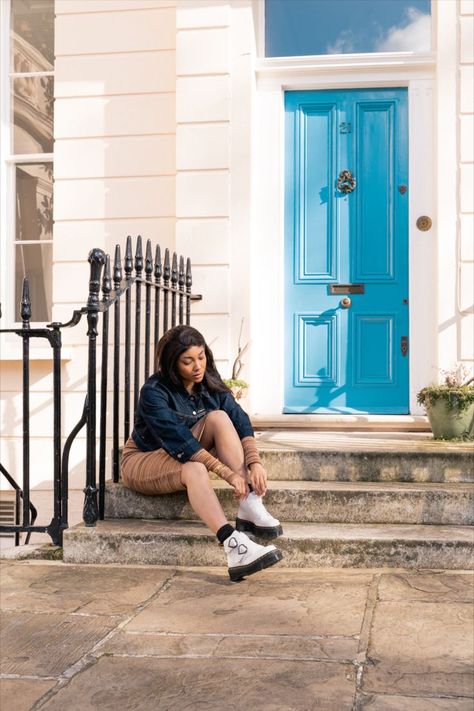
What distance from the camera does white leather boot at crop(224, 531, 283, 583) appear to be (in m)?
3.44

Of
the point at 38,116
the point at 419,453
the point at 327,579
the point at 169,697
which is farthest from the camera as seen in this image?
the point at 38,116

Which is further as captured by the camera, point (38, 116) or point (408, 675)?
point (38, 116)

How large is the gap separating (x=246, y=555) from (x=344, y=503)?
805mm

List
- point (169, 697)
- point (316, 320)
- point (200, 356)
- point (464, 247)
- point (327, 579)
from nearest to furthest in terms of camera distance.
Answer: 1. point (169, 697)
2. point (327, 579)
3. point (200, 356)
4. point (464, 247)
5. point (316, 320)

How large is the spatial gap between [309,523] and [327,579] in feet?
1.82

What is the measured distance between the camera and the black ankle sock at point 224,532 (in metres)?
3.51

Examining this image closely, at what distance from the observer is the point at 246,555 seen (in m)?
3.45

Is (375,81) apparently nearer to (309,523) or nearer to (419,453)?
(419,453)

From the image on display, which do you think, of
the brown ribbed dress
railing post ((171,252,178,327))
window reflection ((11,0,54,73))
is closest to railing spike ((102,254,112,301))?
the brown ribbed dress

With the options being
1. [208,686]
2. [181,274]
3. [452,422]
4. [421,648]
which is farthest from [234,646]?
[181,274]

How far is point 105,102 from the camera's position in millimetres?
6246

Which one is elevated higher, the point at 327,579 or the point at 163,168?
the point at 163,168

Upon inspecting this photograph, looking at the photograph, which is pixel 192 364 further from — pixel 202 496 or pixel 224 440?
pixel 202 496

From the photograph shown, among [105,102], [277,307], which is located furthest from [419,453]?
[105,102]
